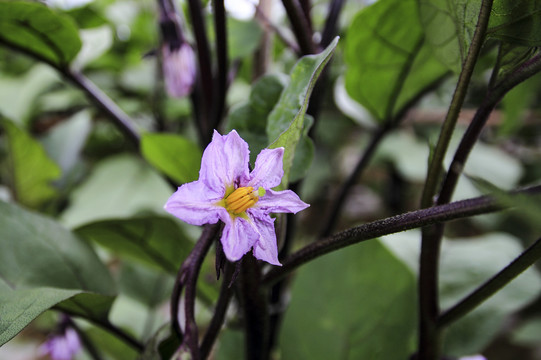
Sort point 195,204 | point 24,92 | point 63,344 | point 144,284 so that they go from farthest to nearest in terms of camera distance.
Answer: point 24,92
point 144,284
point 63,344
point 195,204

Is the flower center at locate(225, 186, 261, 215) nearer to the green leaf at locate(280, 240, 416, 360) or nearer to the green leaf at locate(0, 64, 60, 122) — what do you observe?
the green leaf at locate(280, 240, 416, 360)

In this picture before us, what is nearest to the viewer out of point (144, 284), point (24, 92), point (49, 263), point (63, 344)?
point (49, 263)

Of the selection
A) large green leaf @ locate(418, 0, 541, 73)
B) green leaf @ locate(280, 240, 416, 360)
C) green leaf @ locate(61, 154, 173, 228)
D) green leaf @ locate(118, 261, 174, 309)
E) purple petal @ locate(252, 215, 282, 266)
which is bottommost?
green leaf @ locate(118, 261, 174, 309)

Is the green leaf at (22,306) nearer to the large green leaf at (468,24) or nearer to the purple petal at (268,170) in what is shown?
the purple petal at (268,170)

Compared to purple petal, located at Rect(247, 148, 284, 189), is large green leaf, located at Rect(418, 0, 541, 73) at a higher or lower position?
higher

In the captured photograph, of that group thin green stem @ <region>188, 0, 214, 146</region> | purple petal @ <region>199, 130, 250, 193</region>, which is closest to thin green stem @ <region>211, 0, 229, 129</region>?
thin green stem @ <region>188, 0, 214, 146</region>

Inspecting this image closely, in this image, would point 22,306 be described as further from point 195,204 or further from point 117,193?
point 117,193

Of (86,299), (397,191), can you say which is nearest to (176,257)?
(86,299)

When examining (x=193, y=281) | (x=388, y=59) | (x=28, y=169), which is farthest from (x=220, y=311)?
(x=28, y=169)
